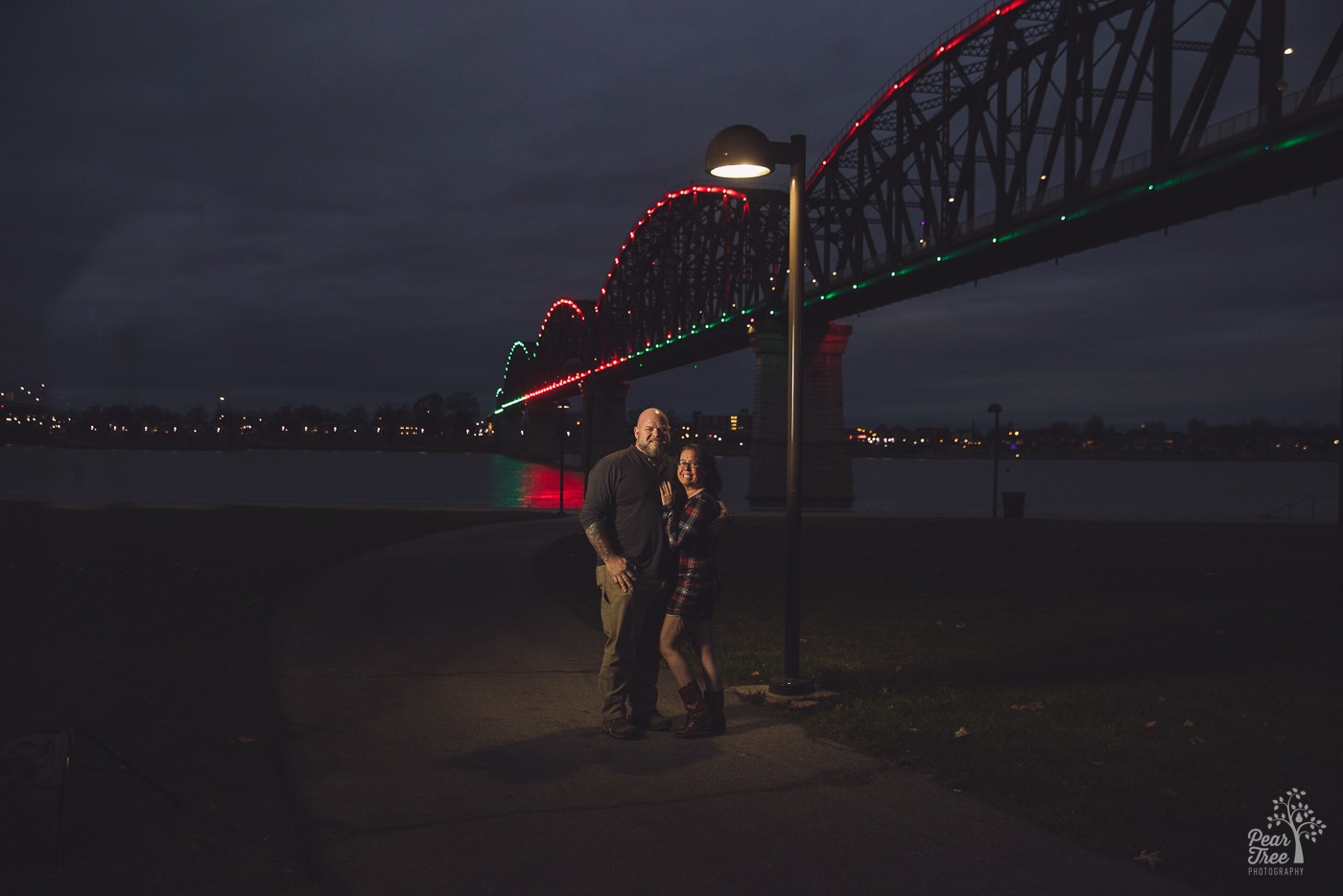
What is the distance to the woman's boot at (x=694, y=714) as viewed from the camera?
22.4ft

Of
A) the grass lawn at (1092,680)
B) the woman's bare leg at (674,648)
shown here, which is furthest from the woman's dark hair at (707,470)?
the grass lawn at (1092,680)

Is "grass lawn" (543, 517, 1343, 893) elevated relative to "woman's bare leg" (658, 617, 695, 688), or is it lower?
lower

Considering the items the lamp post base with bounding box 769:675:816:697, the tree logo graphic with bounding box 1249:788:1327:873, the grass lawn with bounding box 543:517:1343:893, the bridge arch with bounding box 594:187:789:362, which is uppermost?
the bridge arch with bounding box 594:187:789:362

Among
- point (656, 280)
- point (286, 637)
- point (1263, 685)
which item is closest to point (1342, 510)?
point (1263, 685)

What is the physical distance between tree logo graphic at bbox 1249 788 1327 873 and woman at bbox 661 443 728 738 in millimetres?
3082

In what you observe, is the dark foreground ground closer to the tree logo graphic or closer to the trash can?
the tree logo graphic

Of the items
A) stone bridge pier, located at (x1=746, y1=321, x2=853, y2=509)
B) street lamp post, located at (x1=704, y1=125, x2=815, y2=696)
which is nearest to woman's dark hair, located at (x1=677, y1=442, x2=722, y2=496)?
street lamp post, located at (x1=704, y1=125, x2=815, y2=696)

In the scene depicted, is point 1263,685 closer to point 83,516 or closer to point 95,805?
point 95,805

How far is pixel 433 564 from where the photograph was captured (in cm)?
1712

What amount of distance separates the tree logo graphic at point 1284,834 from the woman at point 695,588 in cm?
308

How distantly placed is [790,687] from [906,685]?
3.53ft

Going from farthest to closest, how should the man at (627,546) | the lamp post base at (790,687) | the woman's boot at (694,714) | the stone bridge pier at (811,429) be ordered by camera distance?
the stone bridge pier at (811,429), the lamp post base at (790,687), the woman's boot at (694,714), the man at (627,546)

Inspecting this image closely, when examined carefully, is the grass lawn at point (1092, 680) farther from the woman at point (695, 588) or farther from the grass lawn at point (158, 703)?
the grass lawn at point (158, 703)

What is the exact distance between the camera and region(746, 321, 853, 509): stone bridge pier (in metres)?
58.6
